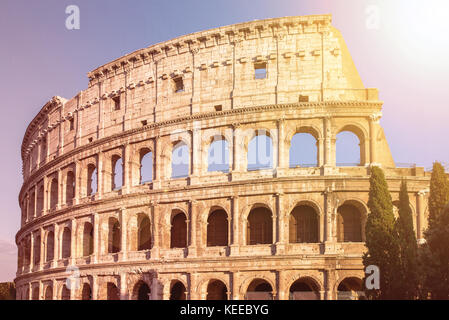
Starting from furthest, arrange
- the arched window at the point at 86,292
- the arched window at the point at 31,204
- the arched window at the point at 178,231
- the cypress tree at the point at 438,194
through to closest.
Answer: the arched window at the point at 31,204 → the arched window at the point at 86,292 → the arched window at the point at 178,231 → the cypress tree at the point at 438,194

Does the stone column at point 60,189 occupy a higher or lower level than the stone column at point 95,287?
higher

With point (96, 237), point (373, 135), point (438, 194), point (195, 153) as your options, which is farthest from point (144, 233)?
point (438, 194)

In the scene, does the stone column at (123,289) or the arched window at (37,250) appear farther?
the arched window at (37,250)

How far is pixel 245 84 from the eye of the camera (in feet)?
91.8

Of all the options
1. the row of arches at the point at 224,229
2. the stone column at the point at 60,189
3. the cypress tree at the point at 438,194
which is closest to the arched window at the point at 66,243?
the row of arches at the point at 224,229

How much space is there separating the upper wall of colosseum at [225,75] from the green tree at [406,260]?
27.3 ft

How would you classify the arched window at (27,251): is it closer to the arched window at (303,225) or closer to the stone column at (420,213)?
the arched window at (303,225)

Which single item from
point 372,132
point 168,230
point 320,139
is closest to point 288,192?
point 320,139

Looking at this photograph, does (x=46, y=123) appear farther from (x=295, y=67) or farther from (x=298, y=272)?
(x=298, y=272)

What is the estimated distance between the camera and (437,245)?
20141mm

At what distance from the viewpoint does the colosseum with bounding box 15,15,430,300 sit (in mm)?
25281

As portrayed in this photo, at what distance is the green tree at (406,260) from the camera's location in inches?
762
